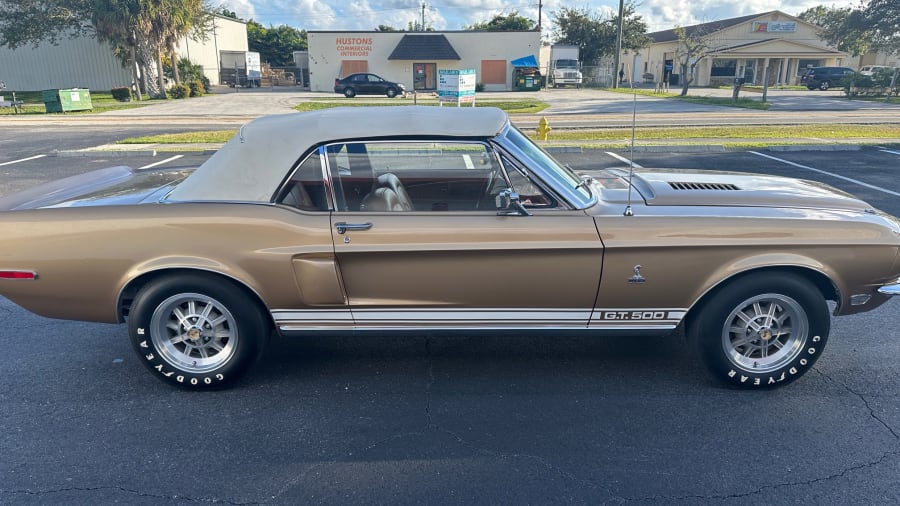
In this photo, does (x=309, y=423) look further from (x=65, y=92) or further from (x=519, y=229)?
(x=65, y=92)

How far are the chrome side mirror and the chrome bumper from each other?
209 cm

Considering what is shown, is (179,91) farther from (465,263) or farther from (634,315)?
(634,315)

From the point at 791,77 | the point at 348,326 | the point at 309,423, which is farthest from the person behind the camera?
the point at 791,77

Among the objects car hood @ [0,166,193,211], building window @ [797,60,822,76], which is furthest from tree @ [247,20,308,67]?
car hood @ [0,166,193,211]

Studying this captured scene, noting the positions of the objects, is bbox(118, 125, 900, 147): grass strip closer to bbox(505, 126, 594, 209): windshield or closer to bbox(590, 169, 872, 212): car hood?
bbox(590, 169, 872, 212): car hood

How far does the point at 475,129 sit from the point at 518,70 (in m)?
44.1

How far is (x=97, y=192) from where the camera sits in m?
3.92

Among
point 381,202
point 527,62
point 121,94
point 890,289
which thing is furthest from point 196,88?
point 890,289

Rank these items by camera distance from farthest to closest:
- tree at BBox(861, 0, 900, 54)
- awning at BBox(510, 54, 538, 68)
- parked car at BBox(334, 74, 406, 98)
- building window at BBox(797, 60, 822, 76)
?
1. building window at BBox(797, 60, 822, 76)
2. awning at BBox(510, 54, 538, 68)
3. tree at BBox(861, 0, 900, 54)
4. parked car at BBox(334, 74, 406, 98)

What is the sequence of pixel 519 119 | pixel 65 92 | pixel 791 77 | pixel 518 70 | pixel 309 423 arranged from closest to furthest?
pixel 309 423, pixel 519 119, pixel 65 92, pixel 518 70, pixel 791 77

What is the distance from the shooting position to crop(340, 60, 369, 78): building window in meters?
47.2

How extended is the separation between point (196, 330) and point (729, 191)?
340 cm

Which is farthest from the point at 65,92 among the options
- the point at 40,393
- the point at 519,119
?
the point at 40,393

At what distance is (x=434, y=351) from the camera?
4.11 meters
